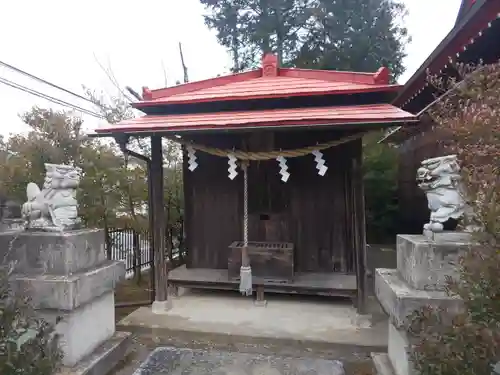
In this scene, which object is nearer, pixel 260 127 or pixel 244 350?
pixel 244 350

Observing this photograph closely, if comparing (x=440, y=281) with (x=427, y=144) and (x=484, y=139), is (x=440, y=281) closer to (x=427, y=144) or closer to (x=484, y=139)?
(x=484, y=139)

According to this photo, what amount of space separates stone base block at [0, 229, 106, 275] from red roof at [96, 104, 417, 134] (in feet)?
7.42

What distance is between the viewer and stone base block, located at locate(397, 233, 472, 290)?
2.78 m

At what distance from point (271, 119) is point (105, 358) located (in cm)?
364

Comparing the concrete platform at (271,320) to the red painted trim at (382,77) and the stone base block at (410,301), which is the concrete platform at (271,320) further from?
the red painted trim at (382,77)

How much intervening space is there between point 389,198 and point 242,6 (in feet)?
36.7

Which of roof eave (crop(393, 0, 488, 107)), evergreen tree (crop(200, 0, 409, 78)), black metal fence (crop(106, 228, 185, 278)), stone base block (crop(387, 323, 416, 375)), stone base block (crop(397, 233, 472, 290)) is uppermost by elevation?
evergreen tree (crop(200, 0, 409, 78))

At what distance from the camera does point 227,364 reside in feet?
13.0

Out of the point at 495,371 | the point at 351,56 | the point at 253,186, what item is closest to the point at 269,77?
the point at 253,186

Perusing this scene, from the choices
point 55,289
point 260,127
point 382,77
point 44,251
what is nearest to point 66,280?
point 55,289

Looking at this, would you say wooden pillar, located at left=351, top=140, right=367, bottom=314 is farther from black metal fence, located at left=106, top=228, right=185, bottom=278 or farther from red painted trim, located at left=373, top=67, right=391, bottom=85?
black metal fence, located at left=106, top=228, right=185, bottom=278

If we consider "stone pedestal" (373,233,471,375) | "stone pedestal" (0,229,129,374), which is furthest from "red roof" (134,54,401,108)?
"stone pedestal" (0,229,129,374)

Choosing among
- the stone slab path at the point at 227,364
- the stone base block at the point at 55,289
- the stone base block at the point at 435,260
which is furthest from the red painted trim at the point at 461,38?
the stone base block at the point at 55,289

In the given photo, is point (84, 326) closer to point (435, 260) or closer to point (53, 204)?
point (53, 204)
